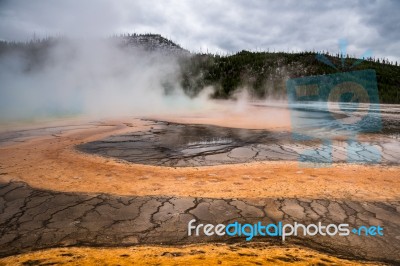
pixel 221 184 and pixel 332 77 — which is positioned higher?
pixel 332 77

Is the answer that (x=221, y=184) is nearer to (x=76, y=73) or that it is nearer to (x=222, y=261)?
(x=222, y=261)

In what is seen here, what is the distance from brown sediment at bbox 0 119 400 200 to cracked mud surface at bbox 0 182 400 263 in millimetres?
271

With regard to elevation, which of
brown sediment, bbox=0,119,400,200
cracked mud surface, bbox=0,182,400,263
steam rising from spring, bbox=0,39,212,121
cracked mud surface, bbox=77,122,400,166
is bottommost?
cracked mud surface, bbox=0,182,400,263

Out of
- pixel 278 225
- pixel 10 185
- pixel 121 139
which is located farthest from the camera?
pixel 121 139

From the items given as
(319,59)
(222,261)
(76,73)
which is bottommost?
(222,261)

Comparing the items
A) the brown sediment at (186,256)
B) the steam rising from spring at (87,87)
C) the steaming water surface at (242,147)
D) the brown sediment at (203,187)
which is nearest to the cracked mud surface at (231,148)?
the steaming water surface at (242,147)

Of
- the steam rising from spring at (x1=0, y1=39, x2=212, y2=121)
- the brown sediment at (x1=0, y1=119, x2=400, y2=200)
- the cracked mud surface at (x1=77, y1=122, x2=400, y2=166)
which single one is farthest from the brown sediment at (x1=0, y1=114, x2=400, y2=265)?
the steam rising from spring at (x1=0, y1=39, x2=212, y2=121)

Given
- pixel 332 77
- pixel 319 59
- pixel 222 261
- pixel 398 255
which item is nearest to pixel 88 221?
pixel 222 261

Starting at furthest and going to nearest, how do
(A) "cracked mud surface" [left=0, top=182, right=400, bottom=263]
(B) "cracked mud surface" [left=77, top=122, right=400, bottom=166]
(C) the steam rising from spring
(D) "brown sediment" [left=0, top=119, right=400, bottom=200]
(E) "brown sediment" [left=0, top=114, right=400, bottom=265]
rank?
(C) the steam rising from spring < (B) "cracked mud surface" [left=77, top=122, right=400, bottom=166] < (D) "brown sediment" [left=0, top=119, right=400, bottom=200] < (A) "cracked mud surface" [left=0, top=182, right=400, bottom=263] < (E) "brown sediment" [left=0, top=114, right=400, bottom=265]

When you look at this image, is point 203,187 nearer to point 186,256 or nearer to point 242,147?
point 186,256

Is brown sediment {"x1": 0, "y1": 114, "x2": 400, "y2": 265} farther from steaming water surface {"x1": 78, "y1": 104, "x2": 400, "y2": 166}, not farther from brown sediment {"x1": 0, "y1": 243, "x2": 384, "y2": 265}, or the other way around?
steaming water surface {"x1": 78, "y1": 104, "x2": 400, "y2": 166}

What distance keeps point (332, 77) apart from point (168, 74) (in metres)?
35.9

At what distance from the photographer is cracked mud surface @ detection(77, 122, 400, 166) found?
5980mm

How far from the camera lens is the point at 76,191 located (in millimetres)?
3967
